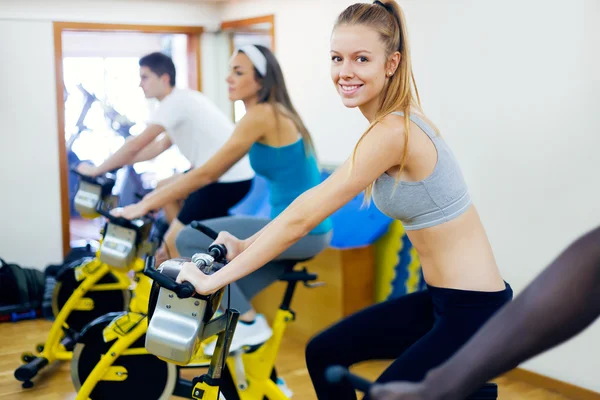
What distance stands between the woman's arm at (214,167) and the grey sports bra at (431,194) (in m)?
1.12

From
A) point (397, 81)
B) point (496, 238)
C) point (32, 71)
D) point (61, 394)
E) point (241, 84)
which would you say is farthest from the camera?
point (32, 71)

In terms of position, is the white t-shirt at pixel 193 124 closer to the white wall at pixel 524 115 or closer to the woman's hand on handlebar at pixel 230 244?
the white wall at pixel 524 115

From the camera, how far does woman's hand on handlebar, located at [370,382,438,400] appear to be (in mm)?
890

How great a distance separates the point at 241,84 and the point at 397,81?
129 cm

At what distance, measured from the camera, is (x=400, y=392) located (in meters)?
0.90

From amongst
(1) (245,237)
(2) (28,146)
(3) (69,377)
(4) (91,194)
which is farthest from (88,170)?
(2) (28,146)

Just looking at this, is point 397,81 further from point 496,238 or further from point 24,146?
point 24,146

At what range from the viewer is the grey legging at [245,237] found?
8.59 feet

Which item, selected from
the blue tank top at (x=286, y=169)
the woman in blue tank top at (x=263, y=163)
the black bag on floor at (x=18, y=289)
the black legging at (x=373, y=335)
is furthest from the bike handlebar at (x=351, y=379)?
the black bag on floor at (x=18, y=289)

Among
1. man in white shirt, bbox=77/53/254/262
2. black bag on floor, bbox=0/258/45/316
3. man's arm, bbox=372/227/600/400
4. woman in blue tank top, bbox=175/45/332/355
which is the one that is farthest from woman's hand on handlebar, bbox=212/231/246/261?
black bag on floor, bbox=0/258/45/316

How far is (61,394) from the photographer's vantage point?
3201 millimetres

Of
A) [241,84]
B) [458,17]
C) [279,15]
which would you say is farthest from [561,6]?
[279,15]

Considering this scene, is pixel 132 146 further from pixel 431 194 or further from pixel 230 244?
pixel 431 194

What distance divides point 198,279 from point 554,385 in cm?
222
